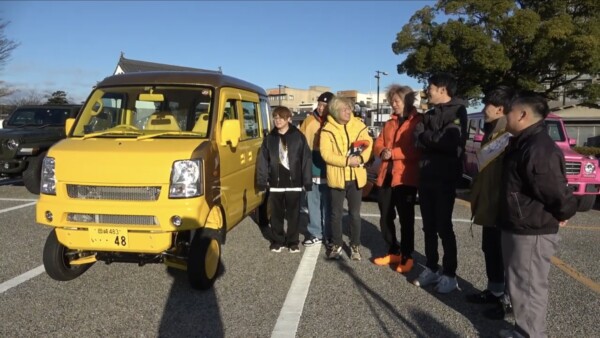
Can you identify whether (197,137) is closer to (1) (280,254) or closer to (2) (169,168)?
(2) (169,168)

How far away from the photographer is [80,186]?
4.13 metres

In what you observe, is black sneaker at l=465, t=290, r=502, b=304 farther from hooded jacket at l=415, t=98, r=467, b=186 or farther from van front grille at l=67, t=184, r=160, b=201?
van front grille at l=67, t=184, r=160, b=201

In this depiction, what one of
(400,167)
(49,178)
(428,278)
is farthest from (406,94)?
(49,178)

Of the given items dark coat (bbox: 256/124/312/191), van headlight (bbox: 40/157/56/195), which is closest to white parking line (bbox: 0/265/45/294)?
van headlight (bbox: 40/157/56/195)

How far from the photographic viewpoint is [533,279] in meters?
3.05

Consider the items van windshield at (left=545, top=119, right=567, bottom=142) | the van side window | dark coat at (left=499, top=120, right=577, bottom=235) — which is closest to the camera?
dark coat at (left=499, top=120, right=577, bottom=235)

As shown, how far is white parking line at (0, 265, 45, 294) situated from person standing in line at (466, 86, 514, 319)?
14.3ft

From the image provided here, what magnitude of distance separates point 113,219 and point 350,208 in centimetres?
257

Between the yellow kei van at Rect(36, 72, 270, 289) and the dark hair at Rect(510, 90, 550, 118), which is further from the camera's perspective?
the yellow kei van at Rect(36, 72, 270, 289)

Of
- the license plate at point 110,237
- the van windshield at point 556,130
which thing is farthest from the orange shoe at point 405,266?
the van windshield at point 556,130

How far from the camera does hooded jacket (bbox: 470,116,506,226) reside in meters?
3.67

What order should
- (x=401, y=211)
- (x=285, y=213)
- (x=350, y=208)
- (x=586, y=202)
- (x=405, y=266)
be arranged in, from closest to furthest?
1. (x=401, y=211)
2. (x=405, y=266)
3. (x=350, y=208)
4. (x=285, y=213)
5. (x=586, y=202)

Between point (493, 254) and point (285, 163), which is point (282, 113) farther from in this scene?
point (493, 254)

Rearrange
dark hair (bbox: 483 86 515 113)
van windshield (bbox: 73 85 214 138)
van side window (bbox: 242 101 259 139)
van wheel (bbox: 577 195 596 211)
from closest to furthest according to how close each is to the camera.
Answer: dark hair (bbox: 483 86 515 113) → van windshield (bbox: 73 85 214 138) → van side window (bbox: 242 101 259 139) → van wheel (bbox: 577 195 596 211)
